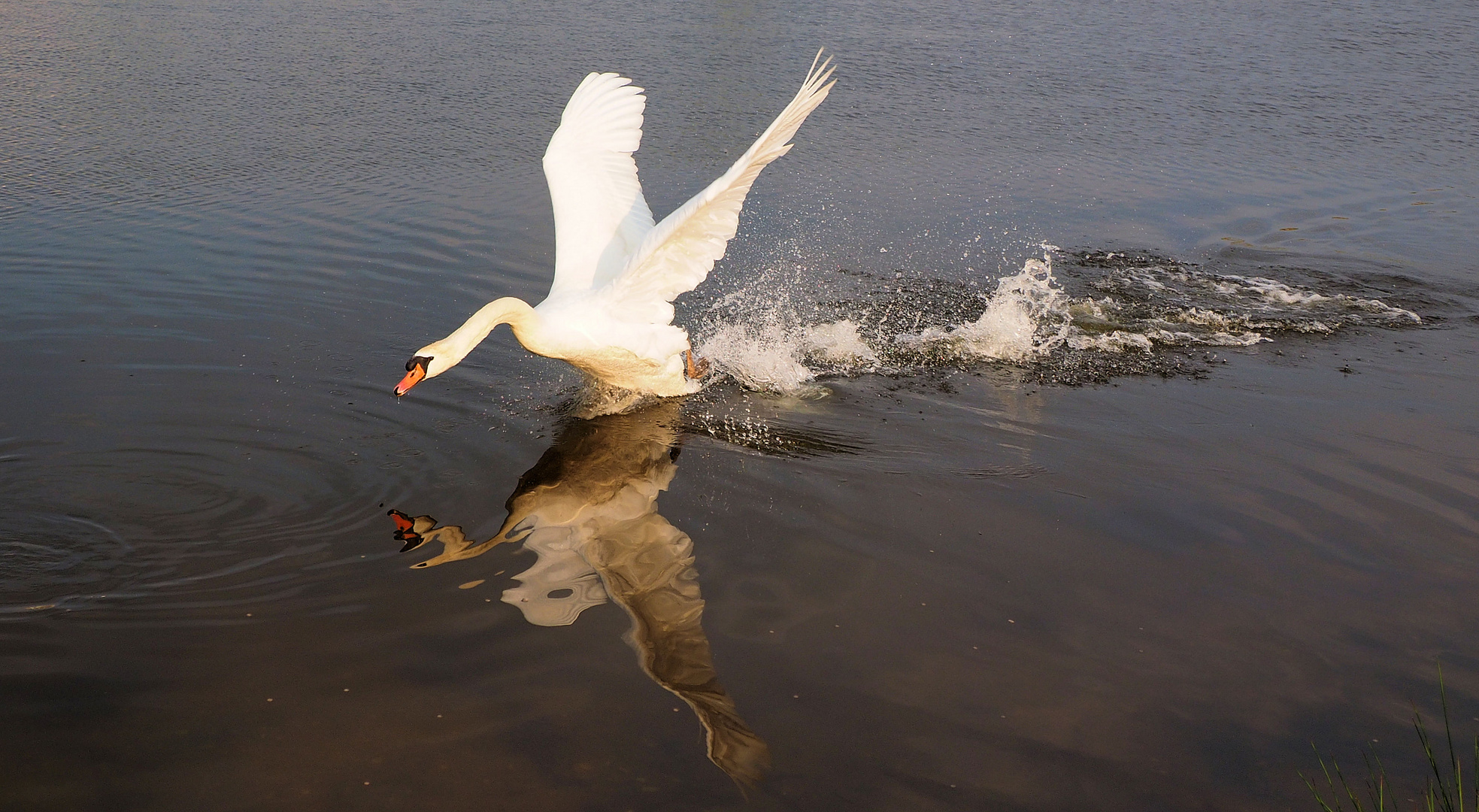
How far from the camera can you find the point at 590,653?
4512 millimetres

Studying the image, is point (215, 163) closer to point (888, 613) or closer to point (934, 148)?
point (934, 148)

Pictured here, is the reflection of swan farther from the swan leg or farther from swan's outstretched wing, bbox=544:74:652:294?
swan's outstretched wing, bbox=544:74:652:294

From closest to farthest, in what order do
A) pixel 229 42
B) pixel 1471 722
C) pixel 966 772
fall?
pixel 966 772
pixel 1471 722
pixel 229 42

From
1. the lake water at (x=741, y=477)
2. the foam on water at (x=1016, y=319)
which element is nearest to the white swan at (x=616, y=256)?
the lake water at (x=741, y=477)

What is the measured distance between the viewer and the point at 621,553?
544cm

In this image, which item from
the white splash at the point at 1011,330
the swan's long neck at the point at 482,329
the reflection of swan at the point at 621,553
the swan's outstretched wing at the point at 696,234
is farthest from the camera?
the white splash at the point at 1011,330

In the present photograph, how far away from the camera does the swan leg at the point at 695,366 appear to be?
292 inches

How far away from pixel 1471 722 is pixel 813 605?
8.36 feet

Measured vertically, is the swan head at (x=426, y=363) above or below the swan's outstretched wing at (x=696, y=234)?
below

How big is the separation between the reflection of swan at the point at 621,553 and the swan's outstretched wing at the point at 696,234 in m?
0.88

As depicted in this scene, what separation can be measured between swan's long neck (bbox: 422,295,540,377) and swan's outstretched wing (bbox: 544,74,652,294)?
829mm

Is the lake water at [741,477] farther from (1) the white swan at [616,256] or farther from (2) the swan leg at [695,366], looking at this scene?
(1) the white swan at [616,256]

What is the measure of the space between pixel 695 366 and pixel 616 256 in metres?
0.89

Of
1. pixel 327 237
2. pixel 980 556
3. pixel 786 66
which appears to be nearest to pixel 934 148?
pixel 786 66
